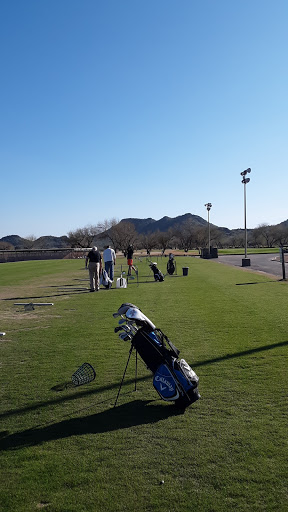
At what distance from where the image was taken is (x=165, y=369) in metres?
4.63

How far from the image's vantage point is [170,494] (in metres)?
3.14

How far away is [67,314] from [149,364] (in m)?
6.94

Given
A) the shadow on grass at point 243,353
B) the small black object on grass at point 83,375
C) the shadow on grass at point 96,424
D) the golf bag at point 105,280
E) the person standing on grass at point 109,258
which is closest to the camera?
the shadow on grass at point 96,424

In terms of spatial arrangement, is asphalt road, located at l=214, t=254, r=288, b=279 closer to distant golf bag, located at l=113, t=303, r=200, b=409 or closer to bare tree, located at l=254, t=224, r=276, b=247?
distant golf bag, located at l=113, t=303, r=200, b=409

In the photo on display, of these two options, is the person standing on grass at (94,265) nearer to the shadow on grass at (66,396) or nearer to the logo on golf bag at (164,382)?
the shadow on grass at (66,396)

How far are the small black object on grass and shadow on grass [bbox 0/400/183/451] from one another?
100 centimetres

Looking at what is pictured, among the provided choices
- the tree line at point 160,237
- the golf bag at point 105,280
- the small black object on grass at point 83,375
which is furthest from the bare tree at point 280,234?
the small black object on grass at point 83,375

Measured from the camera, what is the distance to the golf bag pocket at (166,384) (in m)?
4.57

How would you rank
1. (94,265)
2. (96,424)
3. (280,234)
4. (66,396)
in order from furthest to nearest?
(280,234)
(94,265)
(66,396)
(96,424)

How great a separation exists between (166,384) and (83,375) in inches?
63.1

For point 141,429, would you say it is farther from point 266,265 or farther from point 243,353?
point 266,265

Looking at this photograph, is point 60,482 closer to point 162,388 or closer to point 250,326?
point 162,388

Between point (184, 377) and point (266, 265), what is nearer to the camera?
point (184, 377)

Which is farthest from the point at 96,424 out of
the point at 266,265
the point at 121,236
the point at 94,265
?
the point at 121,236
